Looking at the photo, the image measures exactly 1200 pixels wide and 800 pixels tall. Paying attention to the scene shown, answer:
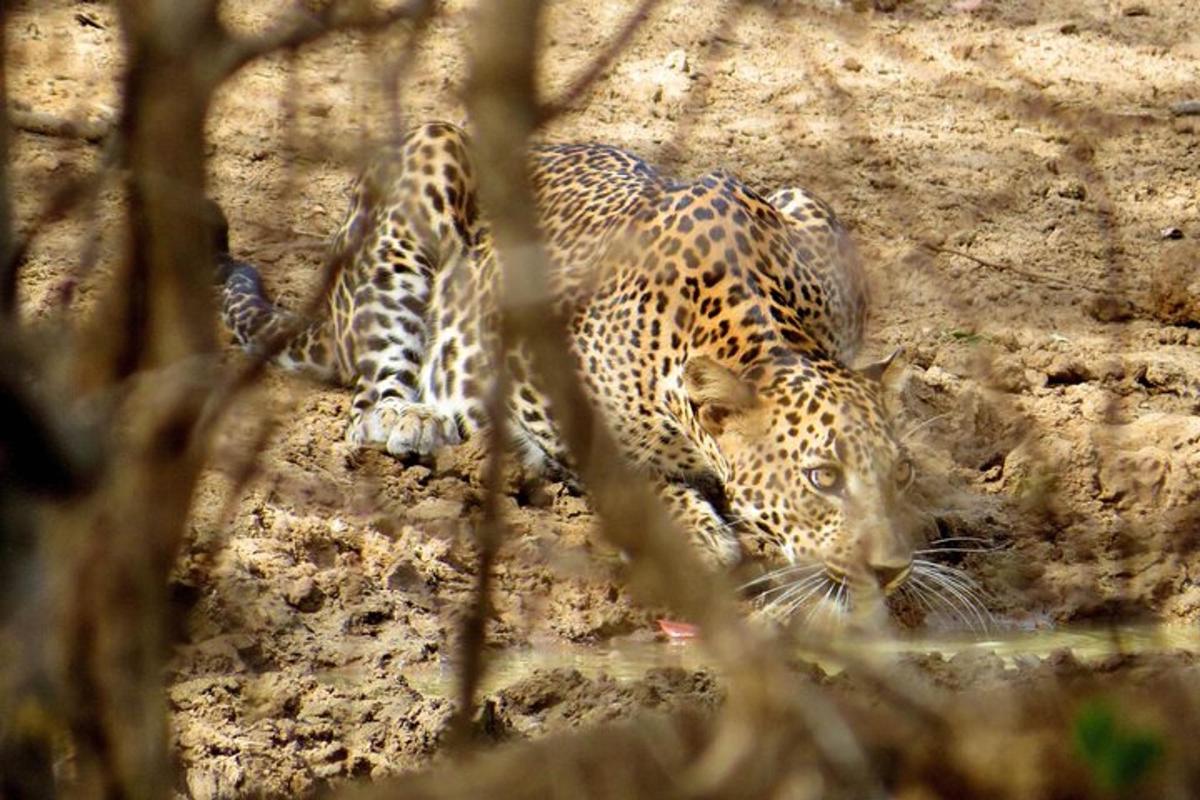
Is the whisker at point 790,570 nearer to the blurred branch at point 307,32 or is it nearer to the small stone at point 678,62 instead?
the blurred branch at point 307,32

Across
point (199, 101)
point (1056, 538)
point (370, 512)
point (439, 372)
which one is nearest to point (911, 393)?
point (1056, 538)

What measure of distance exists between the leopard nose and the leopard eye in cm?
34

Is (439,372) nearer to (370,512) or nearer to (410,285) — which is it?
(410,285)

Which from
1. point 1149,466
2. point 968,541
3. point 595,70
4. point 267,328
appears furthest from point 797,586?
point 595,70

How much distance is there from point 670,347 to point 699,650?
1.68 m

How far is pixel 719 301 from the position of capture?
25.0ft

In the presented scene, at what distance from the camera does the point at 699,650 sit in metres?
6.27

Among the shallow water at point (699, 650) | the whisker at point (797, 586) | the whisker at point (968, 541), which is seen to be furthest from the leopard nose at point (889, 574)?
the whisker at point (968, 541)

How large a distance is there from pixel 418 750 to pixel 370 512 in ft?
5.53

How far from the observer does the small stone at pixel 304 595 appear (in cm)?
672

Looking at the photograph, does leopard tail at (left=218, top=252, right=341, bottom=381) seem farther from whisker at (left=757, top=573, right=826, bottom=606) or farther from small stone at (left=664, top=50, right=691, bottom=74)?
small stone at (left=664, top=50, right=691, bottom=74)

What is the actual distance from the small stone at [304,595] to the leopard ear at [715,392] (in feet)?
4.69

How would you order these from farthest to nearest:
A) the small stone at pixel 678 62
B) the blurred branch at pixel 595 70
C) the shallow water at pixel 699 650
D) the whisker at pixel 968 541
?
the small stone at pixel 678 62 < the whisker at pixel 968 541 < the shallow water at pixel 699 650 < the blurred branch at pixel 595 70

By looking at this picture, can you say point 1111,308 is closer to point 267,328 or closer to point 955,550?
point 955,550
